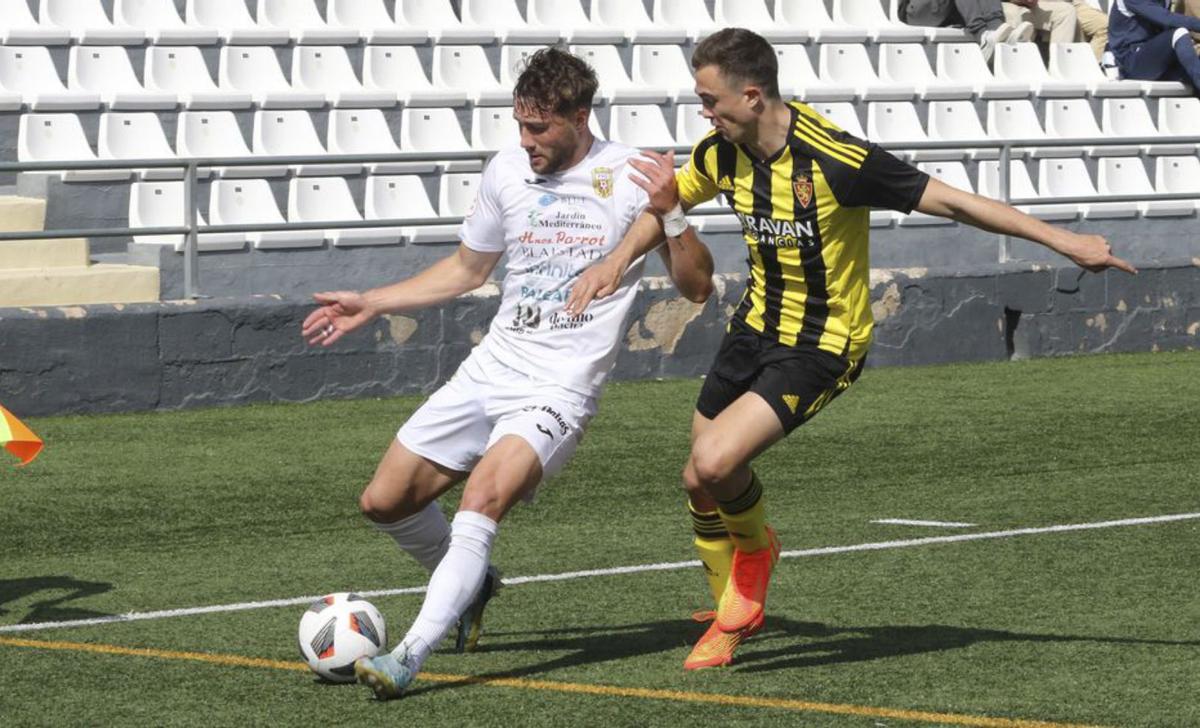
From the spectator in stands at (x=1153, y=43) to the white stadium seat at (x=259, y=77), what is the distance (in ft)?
26.0

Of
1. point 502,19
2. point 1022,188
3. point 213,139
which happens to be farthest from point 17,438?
point 1022,188

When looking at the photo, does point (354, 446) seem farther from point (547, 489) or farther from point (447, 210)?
point (447, 210)

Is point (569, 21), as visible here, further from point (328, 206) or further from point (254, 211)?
point (254, 211)

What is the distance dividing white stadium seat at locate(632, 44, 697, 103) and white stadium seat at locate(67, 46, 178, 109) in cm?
418

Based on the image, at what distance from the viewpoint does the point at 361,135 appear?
1587 cm

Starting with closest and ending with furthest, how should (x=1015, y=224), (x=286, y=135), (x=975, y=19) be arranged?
(x=1015, y=224) → (x=286, y=135) → (x=975, y=19)

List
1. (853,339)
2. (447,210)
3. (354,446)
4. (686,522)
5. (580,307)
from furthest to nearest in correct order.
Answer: (447,210) → (354,446) → (686,522) → (853,339) → (580,307)

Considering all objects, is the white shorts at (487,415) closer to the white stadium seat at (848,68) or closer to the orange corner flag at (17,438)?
the orange corner flag at (17,438)

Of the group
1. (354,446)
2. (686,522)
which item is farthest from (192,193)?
(686,522)

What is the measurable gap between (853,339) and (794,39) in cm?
1291

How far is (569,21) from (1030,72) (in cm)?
443

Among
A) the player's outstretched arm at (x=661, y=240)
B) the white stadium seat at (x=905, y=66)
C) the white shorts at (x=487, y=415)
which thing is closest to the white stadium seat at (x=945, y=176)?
the white stadium seat at (x=905, y=66)

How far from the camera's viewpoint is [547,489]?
401 inches

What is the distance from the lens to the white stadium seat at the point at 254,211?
14656 millimetres
